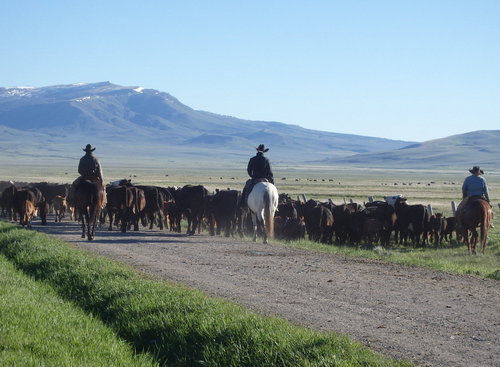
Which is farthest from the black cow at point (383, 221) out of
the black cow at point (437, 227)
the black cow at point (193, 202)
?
the black cow at point (193, 202)

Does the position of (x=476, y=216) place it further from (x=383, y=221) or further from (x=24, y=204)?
(x=24, y=204)

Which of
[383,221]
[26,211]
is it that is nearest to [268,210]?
[383,221]

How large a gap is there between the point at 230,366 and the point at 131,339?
2.00 meters

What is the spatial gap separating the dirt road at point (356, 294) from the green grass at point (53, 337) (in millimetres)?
1959

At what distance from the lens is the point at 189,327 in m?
9.45

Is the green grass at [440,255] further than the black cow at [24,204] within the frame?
No

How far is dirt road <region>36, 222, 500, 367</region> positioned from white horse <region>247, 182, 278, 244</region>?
8.96ft

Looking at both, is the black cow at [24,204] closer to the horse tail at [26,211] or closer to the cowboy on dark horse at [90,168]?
the horse tail at [26,211]

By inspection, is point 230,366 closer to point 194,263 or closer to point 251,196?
point 194,263

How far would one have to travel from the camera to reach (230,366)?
328 inches

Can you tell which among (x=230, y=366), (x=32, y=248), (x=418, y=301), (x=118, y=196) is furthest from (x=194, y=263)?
(x=118, y=196)

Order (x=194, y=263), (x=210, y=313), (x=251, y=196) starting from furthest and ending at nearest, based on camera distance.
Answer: (x=251, y=196) < (x=194, y=263) < (x=210, y=313)

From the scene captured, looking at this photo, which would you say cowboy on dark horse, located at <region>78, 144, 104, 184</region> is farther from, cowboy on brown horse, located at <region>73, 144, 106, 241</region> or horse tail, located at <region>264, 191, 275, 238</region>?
horse tail, located at <region>264, 191, 275, 238</region>

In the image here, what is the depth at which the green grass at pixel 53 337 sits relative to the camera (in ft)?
28.0
